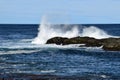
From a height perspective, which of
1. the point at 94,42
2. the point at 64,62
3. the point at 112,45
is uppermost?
the point at 94,42

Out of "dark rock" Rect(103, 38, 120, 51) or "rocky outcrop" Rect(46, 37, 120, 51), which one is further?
"rocky outcrop" Rect(46, 37, 120, 51)

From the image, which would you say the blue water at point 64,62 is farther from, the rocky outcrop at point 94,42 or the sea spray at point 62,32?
the sea spray at point 62,32

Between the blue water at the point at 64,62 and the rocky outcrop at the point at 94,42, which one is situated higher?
the rocky outcrop at the point at 94,42

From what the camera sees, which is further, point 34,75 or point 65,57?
point 65,57

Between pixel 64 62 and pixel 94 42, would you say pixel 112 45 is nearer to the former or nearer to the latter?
pixel 94 42

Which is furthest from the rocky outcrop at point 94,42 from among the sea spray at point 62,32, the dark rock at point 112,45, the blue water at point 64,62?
the sea spray at point 62,32

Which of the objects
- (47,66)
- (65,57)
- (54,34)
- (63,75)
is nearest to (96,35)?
(54,34)

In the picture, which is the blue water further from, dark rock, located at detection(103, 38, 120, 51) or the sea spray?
the sea spray

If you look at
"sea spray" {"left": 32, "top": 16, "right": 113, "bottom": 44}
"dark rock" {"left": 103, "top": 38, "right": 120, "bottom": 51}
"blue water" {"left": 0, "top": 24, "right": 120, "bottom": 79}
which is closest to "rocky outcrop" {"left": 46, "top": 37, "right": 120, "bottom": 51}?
"dark rock" {"left": 103, "top": 38, "right": 120, "bottom": 51}

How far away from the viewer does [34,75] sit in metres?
35.7

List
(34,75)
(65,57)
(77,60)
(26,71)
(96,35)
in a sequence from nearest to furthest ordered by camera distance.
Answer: (34,75), (26,71), (77,60), (65,57), (96,35)

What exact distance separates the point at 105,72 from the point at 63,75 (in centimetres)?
385

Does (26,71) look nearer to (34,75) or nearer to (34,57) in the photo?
(34,75)

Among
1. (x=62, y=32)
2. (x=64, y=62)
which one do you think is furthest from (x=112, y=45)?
(x=62, y=32)
